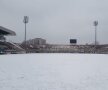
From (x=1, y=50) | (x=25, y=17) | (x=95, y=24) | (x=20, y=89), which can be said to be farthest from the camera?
(x=95, y=24)

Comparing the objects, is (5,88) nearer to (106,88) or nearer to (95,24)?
(106,88)

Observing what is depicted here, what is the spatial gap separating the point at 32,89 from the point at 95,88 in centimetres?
183

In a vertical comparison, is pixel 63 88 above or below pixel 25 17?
below

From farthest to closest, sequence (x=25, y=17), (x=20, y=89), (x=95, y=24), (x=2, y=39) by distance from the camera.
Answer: (x=95, y=24)
(x=25, y=17)
(x=2, y=39)
(x=20, y=89)

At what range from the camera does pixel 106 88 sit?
777 cm

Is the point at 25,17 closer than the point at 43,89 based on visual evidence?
No

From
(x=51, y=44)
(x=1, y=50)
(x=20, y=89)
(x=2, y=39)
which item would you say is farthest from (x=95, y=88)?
(x=51, y=44)

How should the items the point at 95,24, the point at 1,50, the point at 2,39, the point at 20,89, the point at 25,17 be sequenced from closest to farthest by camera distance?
1. the point at 20,89
2. the point at 1,50
3. the point at 2,39
4. the point at 25,17
5. the point at 95,24

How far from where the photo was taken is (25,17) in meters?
80.6

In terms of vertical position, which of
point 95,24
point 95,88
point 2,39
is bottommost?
point 95,88

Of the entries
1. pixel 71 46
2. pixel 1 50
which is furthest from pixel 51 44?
pixel 1 50

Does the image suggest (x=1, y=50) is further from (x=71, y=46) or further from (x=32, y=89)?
(x=32, y=89)

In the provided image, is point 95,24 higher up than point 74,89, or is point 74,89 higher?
point 95,24

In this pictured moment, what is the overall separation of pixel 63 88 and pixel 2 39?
5579cm
